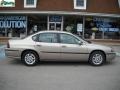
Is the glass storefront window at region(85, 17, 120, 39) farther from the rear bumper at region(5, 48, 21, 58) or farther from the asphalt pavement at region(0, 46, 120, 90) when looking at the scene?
the rear bumper at region(5, 48, 21, 58)

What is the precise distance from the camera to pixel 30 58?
43.1ft

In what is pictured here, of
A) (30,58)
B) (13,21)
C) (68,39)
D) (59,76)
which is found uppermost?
(13,21)

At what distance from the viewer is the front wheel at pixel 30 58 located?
13.1 metres

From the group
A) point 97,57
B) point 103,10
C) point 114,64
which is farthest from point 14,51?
point 103,10

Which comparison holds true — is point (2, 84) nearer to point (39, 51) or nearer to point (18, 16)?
point (39, 51)

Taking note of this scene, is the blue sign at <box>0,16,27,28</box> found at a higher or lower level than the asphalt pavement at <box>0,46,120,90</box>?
higher

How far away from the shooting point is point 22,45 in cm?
1317

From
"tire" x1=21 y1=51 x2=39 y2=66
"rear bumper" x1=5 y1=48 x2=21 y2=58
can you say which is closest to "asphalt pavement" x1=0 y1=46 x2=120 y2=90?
"tire" x1=21 y1=51 x2=39 y2=66

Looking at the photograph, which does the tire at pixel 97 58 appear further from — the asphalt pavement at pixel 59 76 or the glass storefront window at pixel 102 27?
the glass storefront window at pixel 102 27

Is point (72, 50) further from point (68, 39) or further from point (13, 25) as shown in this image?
point (13, 25)

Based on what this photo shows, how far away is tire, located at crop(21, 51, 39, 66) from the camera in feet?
43.1

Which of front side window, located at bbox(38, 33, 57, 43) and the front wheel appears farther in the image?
front side window, located at bbox(38, 33, 57, 43)

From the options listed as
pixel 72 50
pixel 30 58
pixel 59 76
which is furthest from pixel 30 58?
pixel 59 76

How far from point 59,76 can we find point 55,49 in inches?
94.5
